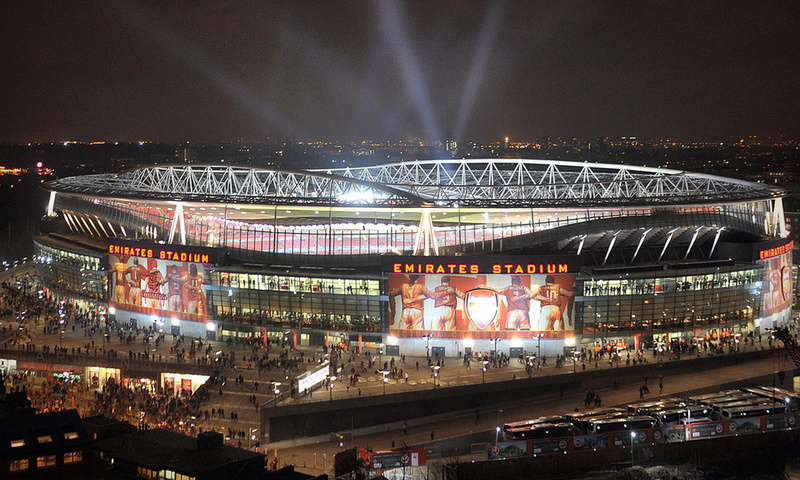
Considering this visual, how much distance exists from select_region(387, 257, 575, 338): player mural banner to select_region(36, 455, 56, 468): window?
3231 cm

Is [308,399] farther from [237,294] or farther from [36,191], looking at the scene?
[36,191]

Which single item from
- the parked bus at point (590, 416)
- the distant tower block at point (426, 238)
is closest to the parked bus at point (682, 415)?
the parked bus at point (590, 416)

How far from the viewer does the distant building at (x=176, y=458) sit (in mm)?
34062

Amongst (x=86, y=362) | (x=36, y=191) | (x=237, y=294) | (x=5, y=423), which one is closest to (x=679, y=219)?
(x=237, y=294)

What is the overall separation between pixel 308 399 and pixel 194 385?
35.3 ft

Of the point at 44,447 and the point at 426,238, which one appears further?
the point at 426,238

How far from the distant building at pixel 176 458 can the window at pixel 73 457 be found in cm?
108

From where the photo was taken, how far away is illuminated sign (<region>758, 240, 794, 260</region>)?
6900 cm

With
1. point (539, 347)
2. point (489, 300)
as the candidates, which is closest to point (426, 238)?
point (489, 300)

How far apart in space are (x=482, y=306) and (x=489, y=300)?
2.16 ft

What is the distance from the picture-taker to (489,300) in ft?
208

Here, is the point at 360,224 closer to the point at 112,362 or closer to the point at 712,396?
the point at 112,362

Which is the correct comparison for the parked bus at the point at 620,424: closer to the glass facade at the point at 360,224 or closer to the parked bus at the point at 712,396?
the parked bus at the point at 712,396

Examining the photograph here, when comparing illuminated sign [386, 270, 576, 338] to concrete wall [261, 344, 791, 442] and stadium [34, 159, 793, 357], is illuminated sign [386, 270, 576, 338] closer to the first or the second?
stadium [34, 159, 793, 357]
